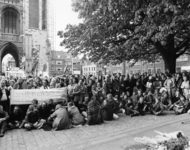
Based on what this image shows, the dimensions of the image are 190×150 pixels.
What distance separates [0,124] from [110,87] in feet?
22.0

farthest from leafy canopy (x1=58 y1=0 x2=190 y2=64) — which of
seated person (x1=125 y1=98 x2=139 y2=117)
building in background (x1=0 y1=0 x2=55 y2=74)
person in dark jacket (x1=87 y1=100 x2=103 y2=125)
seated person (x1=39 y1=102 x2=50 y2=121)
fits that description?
building in background (x1=0 y1=0 x2=55 y2=74)

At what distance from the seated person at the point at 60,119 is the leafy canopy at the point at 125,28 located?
7.13 metres

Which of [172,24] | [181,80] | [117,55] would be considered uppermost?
[172,24]

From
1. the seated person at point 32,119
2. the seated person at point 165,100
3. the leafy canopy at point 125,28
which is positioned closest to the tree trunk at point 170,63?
the leafy canopy at point 125,28

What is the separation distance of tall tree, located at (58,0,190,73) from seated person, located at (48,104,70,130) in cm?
713

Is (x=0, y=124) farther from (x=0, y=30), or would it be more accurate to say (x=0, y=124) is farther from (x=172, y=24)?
(x=0, y=30)

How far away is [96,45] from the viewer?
16281 mm

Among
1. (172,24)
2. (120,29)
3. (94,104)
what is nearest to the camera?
(94,104)

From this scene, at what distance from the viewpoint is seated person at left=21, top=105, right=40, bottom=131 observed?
819 centimetres

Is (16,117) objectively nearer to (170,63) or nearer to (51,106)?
(51,106)

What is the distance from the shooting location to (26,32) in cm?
4041

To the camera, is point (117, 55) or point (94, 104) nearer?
point (94, 104)

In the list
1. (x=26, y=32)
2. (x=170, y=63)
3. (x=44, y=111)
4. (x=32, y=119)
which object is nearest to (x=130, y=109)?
(x=44, y=111)

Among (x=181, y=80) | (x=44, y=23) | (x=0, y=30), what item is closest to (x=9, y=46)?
(x=0, y=30)
